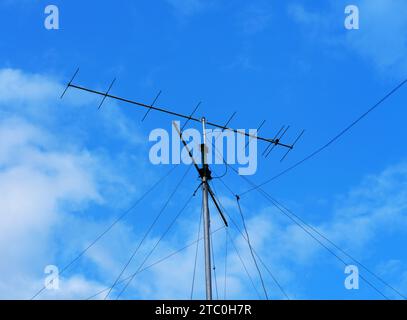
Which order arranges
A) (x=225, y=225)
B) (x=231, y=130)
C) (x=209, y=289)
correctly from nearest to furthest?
1. (x=209, y=289)
2. (x=225, y=225)
3. (x=231, y=130)
